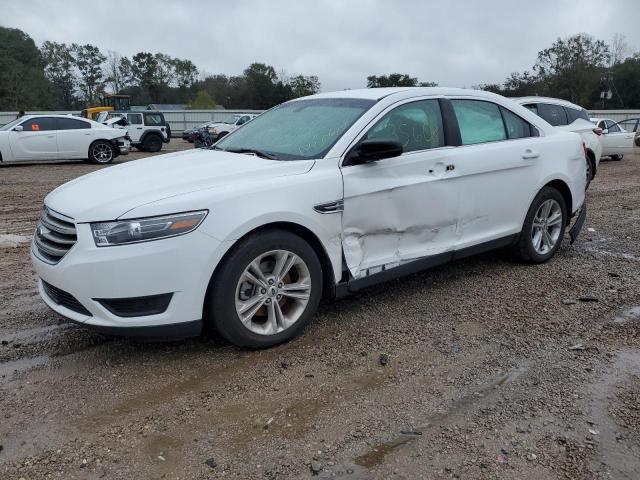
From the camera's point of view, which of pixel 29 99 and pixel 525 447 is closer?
pixel 525 447

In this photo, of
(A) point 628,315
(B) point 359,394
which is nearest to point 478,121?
(A) point 628,315

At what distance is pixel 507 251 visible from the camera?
5.33 m

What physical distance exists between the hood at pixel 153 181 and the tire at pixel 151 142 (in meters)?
21.7

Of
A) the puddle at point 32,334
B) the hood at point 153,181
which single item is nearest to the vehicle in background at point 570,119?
the hood at point 153,181

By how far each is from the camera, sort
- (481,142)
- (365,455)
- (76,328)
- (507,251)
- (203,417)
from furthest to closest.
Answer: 1. (507,251)
2. (481,142)
3. (76,328)
4. (203,417)
5. (365,455)

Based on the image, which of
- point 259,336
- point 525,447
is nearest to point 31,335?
point 259,336

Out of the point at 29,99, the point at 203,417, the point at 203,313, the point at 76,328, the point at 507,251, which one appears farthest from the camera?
the point at 29,99

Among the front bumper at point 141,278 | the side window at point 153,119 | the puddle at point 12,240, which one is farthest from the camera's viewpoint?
the side window at point 153,119

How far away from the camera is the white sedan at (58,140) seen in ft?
49.0

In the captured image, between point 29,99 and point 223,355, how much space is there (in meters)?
66.0

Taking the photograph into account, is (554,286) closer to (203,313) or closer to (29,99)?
(203,313)

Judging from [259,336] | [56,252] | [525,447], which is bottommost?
[525,447]

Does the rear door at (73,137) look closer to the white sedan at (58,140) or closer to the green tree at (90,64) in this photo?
the white sedan at (58,140)

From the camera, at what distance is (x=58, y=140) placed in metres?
15.6
